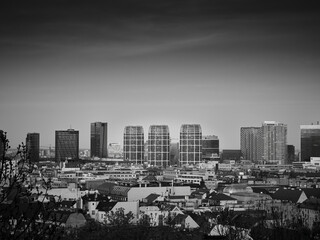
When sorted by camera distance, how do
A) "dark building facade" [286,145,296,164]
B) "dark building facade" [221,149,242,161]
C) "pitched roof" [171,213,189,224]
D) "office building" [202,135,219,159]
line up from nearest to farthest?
1. "pitched roof" [171,213,189,224]
2. "office building" [202,135,219,159]
3. "dark building facade" [286,145,296,164]
4. "dark building facade" [221,149,242,161]

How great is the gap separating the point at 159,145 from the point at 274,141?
2153cm

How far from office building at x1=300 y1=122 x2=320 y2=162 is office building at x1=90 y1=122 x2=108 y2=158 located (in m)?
27.5

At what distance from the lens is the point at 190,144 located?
233 feet

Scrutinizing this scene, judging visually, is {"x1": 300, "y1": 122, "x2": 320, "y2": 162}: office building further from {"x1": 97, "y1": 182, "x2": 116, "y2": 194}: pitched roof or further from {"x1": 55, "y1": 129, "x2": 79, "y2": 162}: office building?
{"x1": 97, "y1": 182, "x2": 116, "y2": 194}: pitched roof

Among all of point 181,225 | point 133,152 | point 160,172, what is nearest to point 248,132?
point 133,152

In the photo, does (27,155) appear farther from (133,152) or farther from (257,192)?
(133,152)

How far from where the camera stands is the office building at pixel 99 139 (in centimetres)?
9194

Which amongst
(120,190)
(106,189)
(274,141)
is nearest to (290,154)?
(274,141)

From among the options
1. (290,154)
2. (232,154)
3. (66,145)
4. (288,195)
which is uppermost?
(66,145)

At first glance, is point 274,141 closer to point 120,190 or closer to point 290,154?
point 290,154

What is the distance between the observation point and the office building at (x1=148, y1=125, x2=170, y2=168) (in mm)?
71000

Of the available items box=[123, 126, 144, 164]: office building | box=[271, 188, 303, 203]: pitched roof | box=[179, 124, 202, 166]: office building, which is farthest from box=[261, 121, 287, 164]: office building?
box=[271, 188, 303, 203]: pitched roof

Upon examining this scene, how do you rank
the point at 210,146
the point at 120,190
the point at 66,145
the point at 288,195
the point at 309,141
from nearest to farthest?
the point at 288,195, the point at 120,190, the point at 66,145, the point at 309,141, the point at 210,146

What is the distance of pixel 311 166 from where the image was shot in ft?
220
